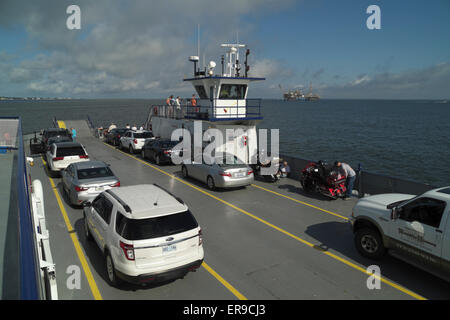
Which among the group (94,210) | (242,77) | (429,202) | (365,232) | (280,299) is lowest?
(280,299)

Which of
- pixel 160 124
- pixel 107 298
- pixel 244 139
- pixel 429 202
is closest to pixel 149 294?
pixel 107 298

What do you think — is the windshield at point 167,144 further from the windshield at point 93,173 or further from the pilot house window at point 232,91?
the windshield at point 93,173

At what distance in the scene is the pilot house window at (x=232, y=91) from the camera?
19.3m

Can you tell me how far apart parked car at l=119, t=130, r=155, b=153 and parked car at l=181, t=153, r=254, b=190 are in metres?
9.73

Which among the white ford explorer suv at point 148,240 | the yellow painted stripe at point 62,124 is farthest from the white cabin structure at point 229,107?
the yellow painted stripe at point 62,124

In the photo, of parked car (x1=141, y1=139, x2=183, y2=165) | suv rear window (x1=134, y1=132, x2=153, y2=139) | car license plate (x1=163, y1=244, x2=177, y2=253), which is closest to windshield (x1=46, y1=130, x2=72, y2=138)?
suv rear window (x1=134, y1=132, x2=153, y2=139)

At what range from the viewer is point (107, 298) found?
593cm

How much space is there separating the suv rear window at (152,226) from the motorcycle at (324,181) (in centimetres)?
756

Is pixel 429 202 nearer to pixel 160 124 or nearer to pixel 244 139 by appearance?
pixel 244 139

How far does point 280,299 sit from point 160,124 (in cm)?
2229

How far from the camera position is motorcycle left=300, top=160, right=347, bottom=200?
12.0 m

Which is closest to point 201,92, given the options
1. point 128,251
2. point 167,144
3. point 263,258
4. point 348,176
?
point 167,144

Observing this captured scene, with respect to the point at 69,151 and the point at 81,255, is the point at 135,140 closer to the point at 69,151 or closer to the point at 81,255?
the point at 69,151

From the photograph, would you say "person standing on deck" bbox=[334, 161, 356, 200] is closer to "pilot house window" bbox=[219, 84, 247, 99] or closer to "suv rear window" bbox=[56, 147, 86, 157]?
"pilot house window" bbox=[219, 84, 247, 99]
